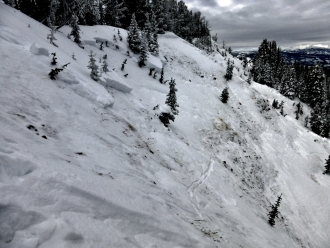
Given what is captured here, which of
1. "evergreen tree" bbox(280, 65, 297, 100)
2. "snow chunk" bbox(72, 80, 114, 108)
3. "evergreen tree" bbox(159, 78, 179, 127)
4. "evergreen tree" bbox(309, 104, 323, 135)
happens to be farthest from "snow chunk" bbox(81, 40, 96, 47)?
"evergreen tree" bbox(280, 65, 297, 100)

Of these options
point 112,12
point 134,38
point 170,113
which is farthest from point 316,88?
point 170,113

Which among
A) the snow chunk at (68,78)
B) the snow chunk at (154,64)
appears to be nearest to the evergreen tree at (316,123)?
the snow chunk at (154,64)

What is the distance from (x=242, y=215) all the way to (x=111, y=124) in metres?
8.35

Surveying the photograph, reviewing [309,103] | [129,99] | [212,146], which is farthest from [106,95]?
[309,103]

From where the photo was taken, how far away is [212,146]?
18.4 metres

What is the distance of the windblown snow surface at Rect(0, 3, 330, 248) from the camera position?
3225 millimetres

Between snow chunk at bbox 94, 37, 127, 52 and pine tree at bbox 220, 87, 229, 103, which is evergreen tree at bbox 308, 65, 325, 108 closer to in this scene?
pine tree at bbox 220, 87, 229, 103

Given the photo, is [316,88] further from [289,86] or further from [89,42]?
[89,42]

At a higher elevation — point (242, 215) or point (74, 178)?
point (74, 178)

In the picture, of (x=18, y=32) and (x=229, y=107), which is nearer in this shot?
(x=18, y=32)

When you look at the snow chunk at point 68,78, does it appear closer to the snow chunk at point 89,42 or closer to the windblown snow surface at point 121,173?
the windblown snow surface at point 121,173

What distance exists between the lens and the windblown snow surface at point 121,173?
3.22 m

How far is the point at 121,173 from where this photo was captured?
584 centimetres

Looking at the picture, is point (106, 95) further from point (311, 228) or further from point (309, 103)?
point (309, 103)
